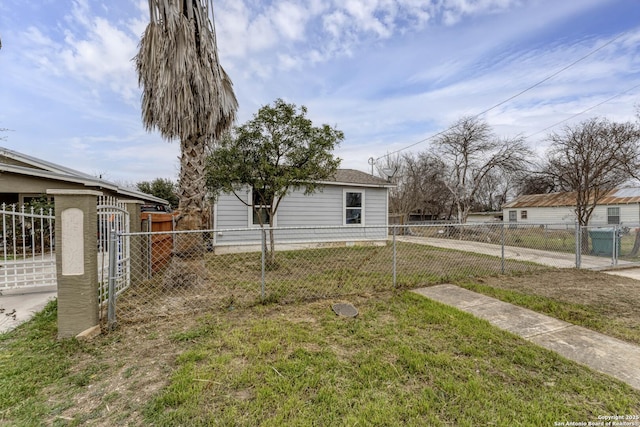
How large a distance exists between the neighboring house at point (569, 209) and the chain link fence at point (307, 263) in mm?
6939

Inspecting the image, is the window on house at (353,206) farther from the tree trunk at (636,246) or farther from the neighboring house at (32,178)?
the tree trunk at (636,246)

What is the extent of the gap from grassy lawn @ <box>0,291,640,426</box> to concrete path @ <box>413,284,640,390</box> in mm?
223

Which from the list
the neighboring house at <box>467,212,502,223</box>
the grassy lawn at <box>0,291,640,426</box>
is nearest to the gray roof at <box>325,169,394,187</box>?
the grassy lawn at <box>0,291,640,426</box>

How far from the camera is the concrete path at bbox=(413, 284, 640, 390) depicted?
2452mm

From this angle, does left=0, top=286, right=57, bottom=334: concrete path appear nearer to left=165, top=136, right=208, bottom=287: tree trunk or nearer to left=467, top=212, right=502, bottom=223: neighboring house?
left=165, top=136, right=208, bottom=287: tree trunk

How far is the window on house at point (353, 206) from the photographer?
10.5 metres

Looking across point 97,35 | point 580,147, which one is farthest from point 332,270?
point 580,147

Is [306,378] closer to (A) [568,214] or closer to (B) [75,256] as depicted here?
(B) [75,256]

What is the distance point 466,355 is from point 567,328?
5.62 feet

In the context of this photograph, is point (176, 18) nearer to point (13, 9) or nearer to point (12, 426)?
point (13, 9)

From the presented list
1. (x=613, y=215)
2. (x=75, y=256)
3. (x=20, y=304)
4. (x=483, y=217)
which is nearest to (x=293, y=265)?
(x=75, y=256)

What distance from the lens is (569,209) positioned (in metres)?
18.8

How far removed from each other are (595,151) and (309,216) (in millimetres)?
11519

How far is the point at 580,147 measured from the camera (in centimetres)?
1054
